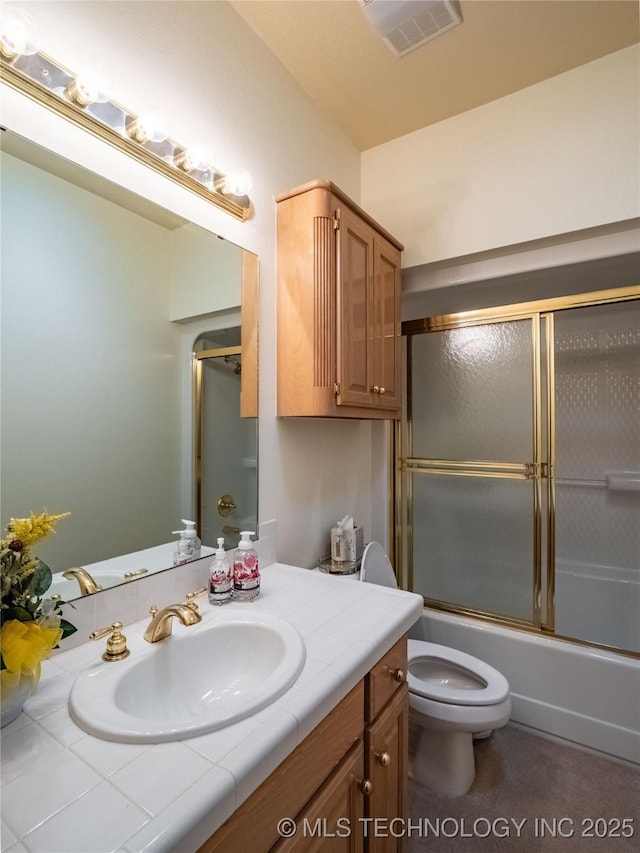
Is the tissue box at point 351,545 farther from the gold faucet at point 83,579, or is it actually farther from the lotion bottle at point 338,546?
the gold faucet at point 83,579

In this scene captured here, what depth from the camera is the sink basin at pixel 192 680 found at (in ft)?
2.14

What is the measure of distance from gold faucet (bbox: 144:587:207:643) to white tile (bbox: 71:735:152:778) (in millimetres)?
251

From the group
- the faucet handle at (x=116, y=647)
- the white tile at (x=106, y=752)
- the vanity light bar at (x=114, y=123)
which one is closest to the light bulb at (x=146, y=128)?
the vanity light bar at (x=114, y=123)

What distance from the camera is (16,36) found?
0.84 m

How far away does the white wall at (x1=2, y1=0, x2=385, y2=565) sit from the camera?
3.29 ft

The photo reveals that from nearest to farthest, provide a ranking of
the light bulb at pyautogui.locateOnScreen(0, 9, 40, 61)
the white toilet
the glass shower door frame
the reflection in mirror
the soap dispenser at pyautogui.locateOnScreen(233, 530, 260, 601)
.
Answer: the light bulb at pyautogui.locateOnScreen(0, 9, 40, 61) < the soap dispenser at pyautogui.locateOnScreen(233, 530, 260, 601) < the reflection in mirror < the white toilet < the glass shower door frame

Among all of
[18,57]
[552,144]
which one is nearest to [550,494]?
[552,144]

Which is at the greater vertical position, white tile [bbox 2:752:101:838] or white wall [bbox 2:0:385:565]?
white wall [bbox 2:0:385:565]

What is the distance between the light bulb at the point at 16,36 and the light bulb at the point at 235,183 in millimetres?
525

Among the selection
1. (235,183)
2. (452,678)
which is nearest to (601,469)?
(452,678)

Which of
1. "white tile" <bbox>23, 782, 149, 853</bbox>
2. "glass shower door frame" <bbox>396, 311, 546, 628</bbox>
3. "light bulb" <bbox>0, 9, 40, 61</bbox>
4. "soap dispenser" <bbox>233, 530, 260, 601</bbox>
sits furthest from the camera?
"glass shower door frame" <bbox>396, 311, 546, 628</bbox>

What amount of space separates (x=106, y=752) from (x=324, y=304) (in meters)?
1.28

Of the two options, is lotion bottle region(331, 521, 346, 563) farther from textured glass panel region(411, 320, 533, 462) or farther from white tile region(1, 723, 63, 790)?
white tile region(1, 723, 63, 790)

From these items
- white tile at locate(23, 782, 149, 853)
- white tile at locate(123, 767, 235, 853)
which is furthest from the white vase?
white tile at locate(123, 767, 235, 853)
